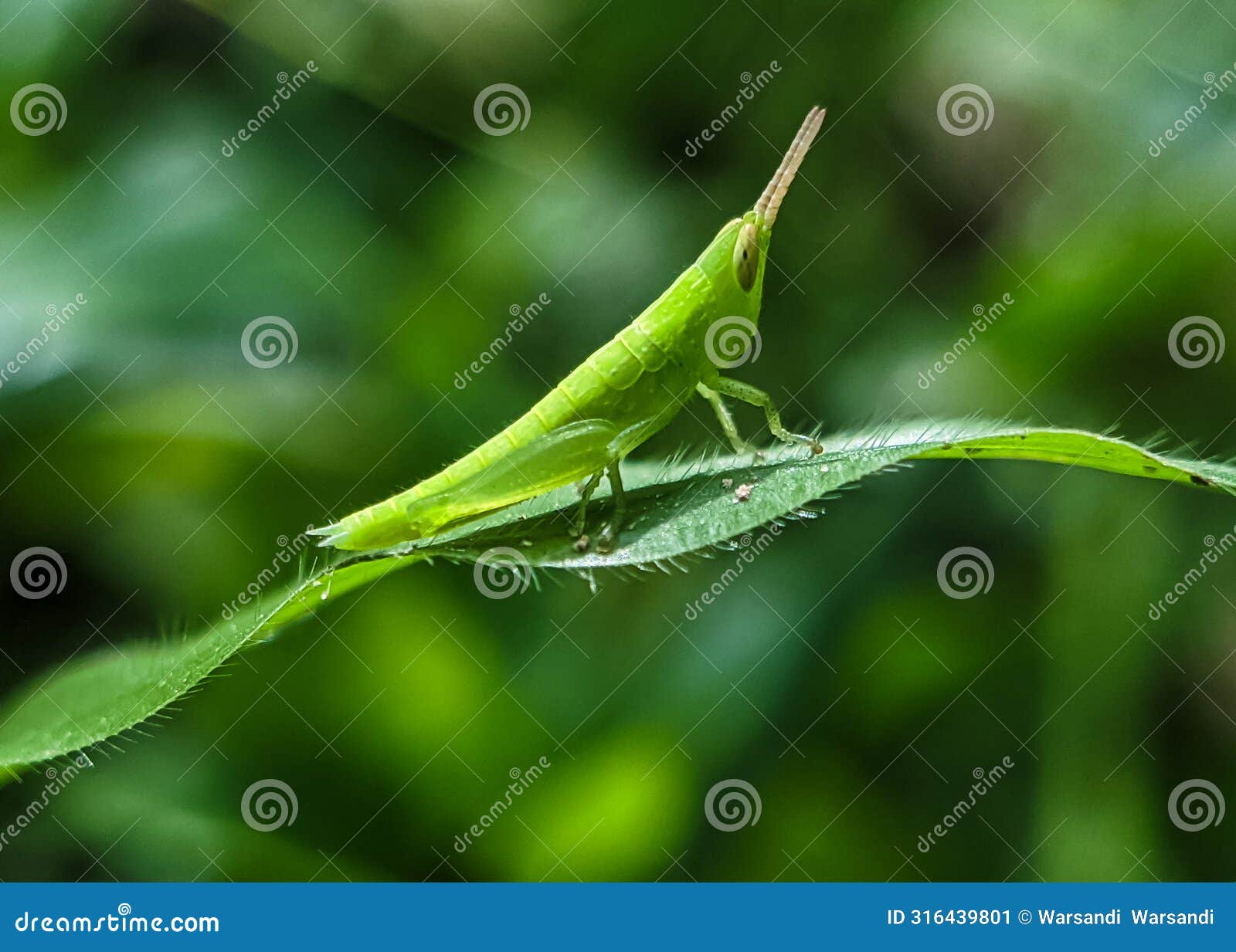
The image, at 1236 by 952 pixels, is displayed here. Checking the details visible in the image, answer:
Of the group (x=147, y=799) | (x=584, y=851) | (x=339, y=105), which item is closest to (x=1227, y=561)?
(x=584, y=851)

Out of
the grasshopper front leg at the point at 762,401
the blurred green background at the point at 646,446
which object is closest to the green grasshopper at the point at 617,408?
the grasshopper front leg at the point at 762,401

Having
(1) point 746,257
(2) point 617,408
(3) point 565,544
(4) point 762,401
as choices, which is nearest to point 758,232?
(1) point 746,257

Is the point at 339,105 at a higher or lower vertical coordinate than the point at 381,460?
higher

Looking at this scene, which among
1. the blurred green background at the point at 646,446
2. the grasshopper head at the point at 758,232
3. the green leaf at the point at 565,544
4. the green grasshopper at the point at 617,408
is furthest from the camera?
the grasshopper head at the point at 758,232

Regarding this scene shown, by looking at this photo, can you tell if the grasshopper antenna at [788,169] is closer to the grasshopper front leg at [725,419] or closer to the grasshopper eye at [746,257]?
the grasshopper eye at [746,257]

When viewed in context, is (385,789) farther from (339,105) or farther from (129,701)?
(339,105)

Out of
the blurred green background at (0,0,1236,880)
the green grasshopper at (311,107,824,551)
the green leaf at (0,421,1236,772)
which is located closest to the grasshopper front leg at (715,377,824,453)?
the green grasshopper at (311,107,824,551)

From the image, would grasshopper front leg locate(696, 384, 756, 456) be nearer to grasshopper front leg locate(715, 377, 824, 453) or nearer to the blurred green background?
grasshopper front leg locate(715, 377, 824, 453)
